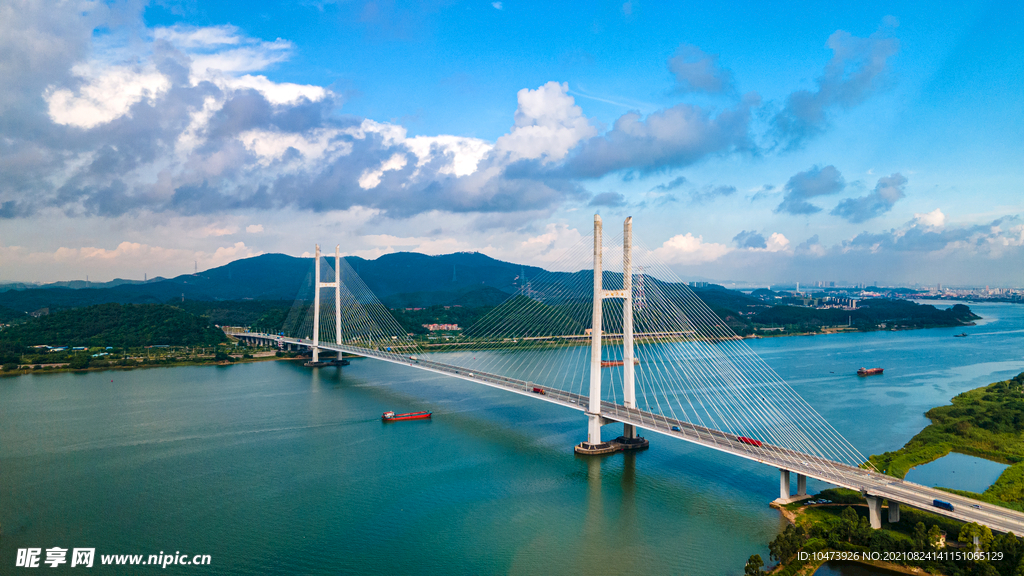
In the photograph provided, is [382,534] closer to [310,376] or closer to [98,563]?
[98,563]

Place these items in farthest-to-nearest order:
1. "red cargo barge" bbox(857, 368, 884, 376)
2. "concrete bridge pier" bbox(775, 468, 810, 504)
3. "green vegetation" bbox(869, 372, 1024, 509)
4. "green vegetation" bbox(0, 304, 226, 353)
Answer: "green vegetation" bbox(0, 304, 226, 353), "red cargo barge" bbox(857, 368, 884, 376), "green vegetation" bbox(869, 372, 1024, 509), "concrete bridge pier" bbox(775, 468, 810, 504)

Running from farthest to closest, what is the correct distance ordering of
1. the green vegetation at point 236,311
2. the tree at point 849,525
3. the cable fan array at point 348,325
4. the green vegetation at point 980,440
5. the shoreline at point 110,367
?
the green vegetation at point 236,311, the cable fan array at point 348,325, the shoreline at point 110,367, the green vegetation at point 980,440, the tree at point 849,525

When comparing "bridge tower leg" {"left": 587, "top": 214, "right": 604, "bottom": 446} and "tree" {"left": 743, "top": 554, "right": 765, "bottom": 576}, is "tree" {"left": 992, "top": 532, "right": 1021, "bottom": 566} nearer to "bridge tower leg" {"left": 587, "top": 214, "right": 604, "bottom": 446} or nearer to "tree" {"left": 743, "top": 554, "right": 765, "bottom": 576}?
"tree" {"left": 743, "top": 554, "right": 765, "bottom": 576}

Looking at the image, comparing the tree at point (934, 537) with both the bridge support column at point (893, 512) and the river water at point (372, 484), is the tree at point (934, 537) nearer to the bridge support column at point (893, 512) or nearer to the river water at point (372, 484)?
the bridge support column at point (893, 512)

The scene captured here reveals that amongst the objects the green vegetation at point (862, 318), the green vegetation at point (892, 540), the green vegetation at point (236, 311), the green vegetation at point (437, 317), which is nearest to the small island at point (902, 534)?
the green vegetation at point (892, 540)

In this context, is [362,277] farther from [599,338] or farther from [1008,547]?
[1008,547]

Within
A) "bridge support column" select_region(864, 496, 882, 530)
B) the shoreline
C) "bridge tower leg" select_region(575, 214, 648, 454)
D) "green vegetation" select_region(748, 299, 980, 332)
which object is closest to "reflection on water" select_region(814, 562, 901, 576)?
"bridge support column" select_region(864, 496, 882, 530)
